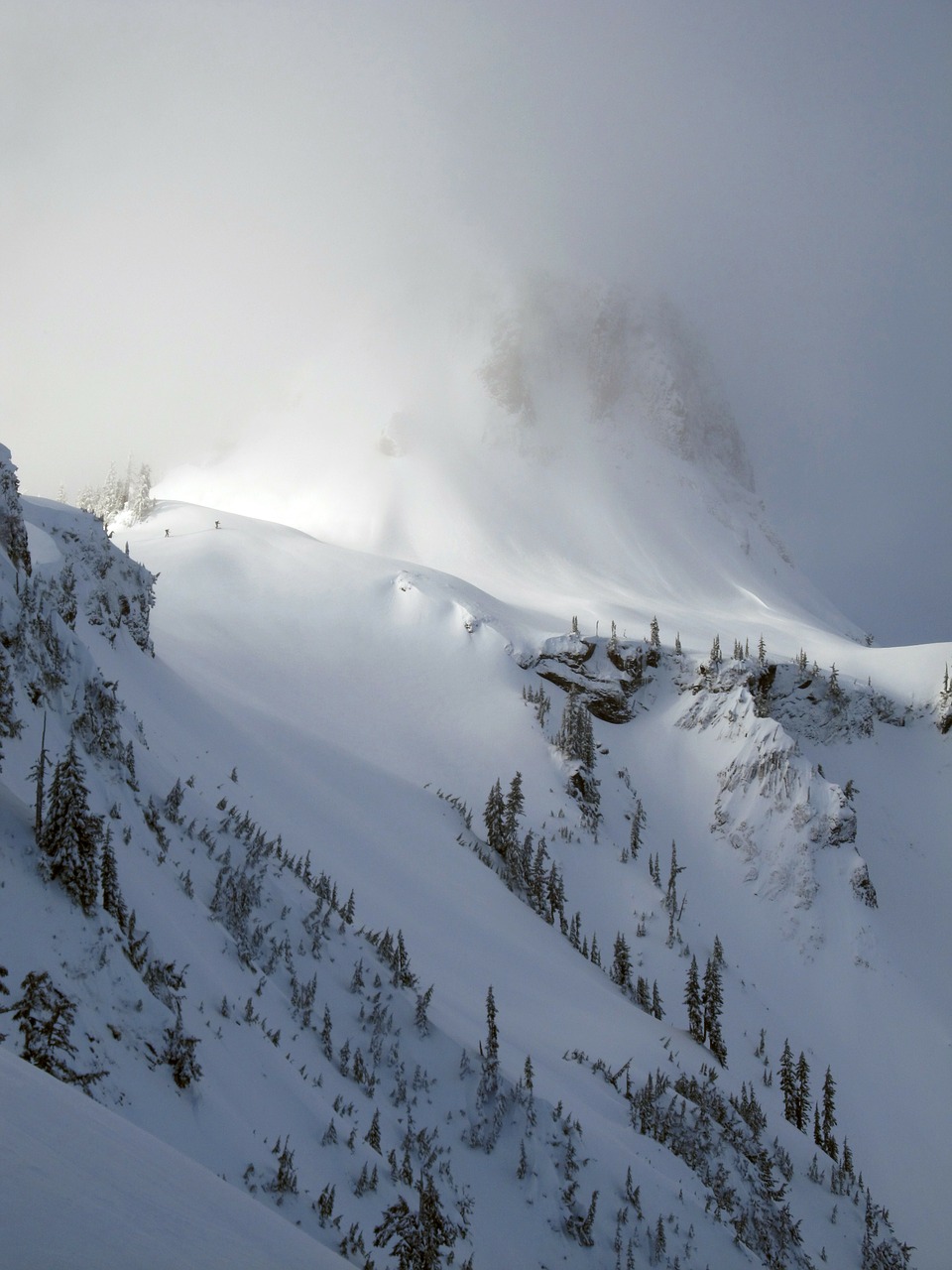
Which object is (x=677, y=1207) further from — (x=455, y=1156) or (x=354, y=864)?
(x=354, y=864)

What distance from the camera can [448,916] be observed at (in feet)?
87.5

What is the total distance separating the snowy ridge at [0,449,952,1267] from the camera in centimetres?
843

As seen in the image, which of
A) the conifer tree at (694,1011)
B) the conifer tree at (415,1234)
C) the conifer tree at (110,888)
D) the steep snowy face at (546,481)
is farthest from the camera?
the steep snowy face at (546,481)

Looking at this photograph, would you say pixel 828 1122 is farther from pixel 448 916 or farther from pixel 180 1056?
pixel 180 1056

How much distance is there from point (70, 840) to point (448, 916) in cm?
2043

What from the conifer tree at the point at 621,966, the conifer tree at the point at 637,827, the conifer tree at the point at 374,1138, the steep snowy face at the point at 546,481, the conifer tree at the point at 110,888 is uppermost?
the steep snowy face at the point at 546,481

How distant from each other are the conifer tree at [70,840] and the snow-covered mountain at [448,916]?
0.04m

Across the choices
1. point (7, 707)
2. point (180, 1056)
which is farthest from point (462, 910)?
point (180, 1056)

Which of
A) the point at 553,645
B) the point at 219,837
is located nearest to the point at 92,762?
the point at 219,837

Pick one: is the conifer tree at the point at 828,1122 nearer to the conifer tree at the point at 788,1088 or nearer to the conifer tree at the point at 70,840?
the conifer tree at the point at 788,1088

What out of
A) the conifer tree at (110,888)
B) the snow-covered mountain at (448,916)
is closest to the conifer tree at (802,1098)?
the snow-covered mountain at (448,916)

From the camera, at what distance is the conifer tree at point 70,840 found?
811 centimetres

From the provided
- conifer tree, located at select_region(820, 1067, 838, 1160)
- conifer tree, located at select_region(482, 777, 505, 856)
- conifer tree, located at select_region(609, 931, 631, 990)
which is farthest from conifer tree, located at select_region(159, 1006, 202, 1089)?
conifer tree, located at select_region(820, 1067, 838, 1160)

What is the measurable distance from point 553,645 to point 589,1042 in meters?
60.3
